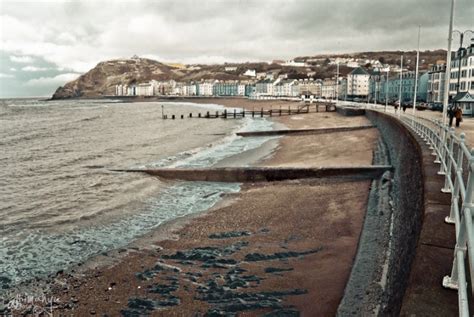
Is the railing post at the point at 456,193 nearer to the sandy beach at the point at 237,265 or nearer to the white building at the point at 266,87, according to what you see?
the sandy beach at the point at 237,265

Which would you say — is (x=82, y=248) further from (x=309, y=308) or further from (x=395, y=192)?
(x=395, y=192)

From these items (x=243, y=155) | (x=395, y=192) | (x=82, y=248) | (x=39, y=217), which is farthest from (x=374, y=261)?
(x=243, y=155)

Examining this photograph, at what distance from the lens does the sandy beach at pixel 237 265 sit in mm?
6406

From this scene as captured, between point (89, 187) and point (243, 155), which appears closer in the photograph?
point (89, 187)

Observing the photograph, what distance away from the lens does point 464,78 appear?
59.6m

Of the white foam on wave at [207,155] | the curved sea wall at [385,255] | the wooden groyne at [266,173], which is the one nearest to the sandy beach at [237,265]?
the curved sea wall at [385,255]

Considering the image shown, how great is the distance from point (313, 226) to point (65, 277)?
220 inches

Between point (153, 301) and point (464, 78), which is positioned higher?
point (464, 78)

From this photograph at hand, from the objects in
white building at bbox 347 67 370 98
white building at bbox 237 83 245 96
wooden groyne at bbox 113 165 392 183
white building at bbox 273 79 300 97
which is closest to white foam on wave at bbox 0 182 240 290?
wooden groyne at bbox 113 165 392 183

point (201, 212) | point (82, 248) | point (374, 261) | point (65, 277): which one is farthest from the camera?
point (201, 212)

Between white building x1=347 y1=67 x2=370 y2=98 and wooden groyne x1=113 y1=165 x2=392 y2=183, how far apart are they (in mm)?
105597

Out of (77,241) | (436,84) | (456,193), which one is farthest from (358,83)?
(456,193)

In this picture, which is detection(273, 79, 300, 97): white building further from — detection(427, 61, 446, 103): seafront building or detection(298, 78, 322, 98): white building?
detection(427, 61, 446, 103): seafront building

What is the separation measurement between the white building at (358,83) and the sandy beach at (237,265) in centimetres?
10988
